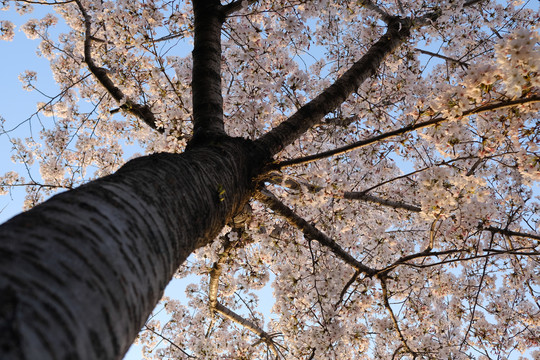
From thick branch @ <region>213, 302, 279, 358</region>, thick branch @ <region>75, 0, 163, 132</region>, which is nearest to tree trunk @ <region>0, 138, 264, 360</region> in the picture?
thick branch @ <region>75, 0, 163, 132</region>

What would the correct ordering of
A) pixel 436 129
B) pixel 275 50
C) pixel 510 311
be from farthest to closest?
pixel 510 311
pixel 275 50
pixel 436 129

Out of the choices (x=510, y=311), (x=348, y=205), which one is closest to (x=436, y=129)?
(x=348, y=205)

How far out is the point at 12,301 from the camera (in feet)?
1.80

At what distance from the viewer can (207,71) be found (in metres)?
2.35

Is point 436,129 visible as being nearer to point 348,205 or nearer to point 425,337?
point 348,205

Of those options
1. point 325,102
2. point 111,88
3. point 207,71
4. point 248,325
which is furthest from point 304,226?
point 111,88

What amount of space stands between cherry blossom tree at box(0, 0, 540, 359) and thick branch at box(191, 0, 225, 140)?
1 centimetres

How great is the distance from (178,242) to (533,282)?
24.9 feet

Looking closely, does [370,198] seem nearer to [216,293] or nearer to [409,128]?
[409,128]

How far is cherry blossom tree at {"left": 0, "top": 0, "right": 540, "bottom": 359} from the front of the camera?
0.75 m

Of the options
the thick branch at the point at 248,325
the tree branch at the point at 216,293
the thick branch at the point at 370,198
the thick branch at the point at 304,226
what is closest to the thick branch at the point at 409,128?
the thick branch at the point at 304,226

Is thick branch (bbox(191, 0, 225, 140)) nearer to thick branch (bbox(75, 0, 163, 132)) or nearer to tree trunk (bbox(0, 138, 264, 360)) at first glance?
tree trunk (bbox(0, 138, 264, 360))

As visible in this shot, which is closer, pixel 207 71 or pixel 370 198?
pixel 207 71

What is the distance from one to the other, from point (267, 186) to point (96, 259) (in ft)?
13.2
